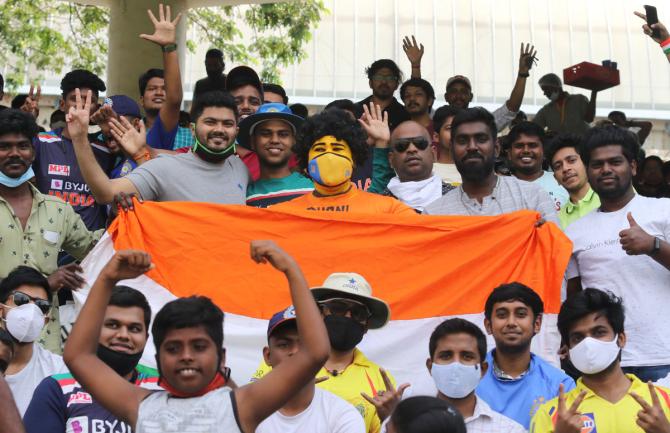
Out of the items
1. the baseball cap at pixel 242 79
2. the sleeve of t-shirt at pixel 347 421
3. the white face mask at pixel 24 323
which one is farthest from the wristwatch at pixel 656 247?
the baseball cap at pixel 242 79

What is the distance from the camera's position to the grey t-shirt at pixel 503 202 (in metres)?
8.41

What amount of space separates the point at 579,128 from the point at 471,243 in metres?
5.77

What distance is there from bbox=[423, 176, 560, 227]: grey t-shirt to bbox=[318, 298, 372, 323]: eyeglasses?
1.48 m

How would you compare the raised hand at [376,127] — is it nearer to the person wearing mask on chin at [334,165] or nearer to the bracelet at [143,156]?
the person wearing mask on chin at [334,165]

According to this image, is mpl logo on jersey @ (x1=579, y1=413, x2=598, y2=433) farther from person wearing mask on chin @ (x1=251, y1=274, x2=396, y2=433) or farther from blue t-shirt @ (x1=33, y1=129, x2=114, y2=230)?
blue t-shirt @ (x1=33, y1=129, x2=114, y2=230)

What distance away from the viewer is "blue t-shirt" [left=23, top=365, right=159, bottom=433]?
6.01 m

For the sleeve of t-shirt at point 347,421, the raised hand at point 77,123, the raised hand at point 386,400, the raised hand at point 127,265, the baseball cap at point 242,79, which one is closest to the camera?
the raised hand at point 127,265

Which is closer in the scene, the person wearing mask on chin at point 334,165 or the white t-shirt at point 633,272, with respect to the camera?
the white t-shirt at point 633,272

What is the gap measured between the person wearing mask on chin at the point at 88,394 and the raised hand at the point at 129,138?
8.53ft

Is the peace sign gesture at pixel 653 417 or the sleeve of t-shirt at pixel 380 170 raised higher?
the sleeve of t-shirt at pixel 380 170

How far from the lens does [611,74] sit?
46.1ft

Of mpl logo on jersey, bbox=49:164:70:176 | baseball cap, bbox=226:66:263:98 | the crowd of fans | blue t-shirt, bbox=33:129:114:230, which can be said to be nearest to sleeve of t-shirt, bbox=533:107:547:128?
the crowd of fans

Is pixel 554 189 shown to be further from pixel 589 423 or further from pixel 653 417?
pixel 653 417

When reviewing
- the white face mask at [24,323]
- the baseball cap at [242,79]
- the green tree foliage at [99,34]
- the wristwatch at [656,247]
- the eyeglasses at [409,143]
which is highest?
the green tree foliage at [99,34]
